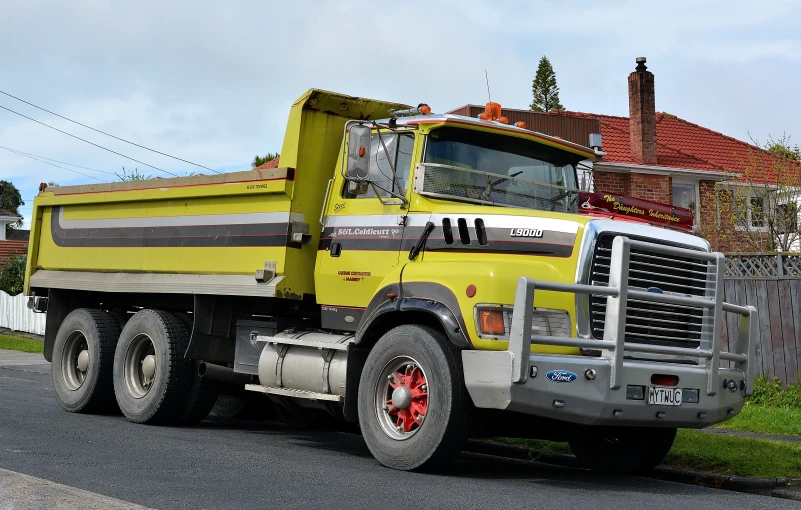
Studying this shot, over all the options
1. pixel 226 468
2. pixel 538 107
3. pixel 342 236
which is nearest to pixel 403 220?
pixel 342 236

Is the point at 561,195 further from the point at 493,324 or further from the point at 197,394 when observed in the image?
the point at 197,394

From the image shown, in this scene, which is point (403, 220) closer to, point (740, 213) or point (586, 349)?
point (586, 349)

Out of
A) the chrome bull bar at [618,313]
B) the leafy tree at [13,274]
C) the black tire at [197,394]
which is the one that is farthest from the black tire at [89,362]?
the leafy tree at [13,274]

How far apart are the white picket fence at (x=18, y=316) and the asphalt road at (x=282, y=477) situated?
70.3 feet

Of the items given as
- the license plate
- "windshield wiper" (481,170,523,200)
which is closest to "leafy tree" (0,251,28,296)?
"windshield wiper" (481,170,523,200)

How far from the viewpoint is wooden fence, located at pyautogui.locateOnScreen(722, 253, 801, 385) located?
47.7 feet

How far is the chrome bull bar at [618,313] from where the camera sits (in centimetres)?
746

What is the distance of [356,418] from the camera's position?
898 cm

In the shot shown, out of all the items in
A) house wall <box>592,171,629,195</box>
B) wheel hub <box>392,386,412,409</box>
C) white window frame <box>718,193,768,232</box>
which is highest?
house wall <box>592,171,629,195</box>

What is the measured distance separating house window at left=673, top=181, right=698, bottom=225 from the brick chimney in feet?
3.75

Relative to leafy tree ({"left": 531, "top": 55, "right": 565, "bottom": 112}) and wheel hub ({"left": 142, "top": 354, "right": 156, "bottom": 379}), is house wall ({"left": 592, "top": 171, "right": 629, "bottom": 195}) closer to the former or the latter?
wheel hub ({"left": 142, "top": 354, "right": 156, "bottom": 379})

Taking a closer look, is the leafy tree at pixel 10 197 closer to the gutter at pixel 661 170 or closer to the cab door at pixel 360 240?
the gutter at pixel 661 170

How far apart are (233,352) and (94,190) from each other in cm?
301

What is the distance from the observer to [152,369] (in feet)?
37.6
